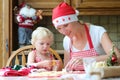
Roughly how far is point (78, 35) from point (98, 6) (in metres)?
0.95

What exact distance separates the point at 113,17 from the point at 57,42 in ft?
1.94

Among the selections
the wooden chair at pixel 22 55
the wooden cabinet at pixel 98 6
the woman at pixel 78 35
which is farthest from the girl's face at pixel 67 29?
the wooden cabinet at pixel 98 6

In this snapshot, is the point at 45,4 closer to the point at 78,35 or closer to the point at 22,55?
the point at 22,55

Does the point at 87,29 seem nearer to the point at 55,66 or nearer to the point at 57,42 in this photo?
the point at 55,66

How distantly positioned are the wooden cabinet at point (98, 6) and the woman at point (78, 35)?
2.86 feet

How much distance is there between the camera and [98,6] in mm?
2758

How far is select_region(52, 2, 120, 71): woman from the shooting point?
1778 millimetres

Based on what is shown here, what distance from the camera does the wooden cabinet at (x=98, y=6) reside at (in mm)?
2742

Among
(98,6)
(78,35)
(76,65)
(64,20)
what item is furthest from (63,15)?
(98,6)

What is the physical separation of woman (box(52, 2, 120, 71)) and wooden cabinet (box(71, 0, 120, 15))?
872 mm

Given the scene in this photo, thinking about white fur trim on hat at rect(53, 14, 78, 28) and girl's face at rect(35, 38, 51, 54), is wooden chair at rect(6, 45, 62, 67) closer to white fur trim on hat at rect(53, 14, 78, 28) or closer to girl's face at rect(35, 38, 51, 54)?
girl's face at rect(35, 38, 51, 54)

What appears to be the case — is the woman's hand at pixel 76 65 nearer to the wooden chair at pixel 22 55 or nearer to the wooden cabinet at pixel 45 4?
the wooden chair at pixel 22 55

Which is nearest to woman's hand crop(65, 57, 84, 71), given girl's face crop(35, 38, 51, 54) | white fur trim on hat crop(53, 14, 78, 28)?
white fur trim on hat crop(53, 14, 78, 28)

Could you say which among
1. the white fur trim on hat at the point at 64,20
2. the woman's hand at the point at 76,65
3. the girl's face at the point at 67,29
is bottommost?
the woman's hand at the point at 76,65
